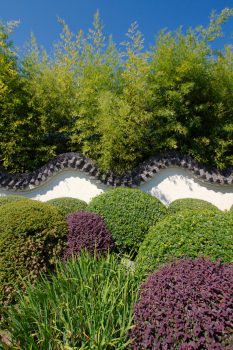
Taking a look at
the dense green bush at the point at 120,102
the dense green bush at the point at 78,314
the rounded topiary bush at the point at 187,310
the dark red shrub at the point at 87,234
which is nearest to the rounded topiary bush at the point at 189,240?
the dense green bush at the point at 78,314

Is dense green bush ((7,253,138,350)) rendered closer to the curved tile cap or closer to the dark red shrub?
the dark red shrub

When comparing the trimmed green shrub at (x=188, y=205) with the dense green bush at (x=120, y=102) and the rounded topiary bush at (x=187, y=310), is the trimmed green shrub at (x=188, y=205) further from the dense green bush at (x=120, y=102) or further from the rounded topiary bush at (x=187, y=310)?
the rounded topiary bush at (x=187, y=310)

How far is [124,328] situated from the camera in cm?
213

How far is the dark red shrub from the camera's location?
383cm

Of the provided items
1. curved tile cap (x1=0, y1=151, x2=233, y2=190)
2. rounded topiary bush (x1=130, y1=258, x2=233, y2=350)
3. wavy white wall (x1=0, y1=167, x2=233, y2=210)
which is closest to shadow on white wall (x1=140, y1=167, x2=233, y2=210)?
wavy white wall (x1=0, y1=167, x2=233, y2=210)

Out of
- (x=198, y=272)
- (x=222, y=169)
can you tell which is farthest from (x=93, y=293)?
(x=222, y=169)

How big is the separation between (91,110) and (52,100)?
1.12 metres

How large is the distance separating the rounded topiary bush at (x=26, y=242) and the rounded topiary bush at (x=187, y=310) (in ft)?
5.32

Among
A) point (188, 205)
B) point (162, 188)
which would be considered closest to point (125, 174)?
point (162, 188)

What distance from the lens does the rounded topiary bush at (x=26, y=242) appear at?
3.34 meters

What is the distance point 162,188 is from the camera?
7.69 meters

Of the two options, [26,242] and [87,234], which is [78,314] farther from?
[87,234]

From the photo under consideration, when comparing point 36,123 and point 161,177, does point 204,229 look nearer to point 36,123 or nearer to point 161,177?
point 161,177

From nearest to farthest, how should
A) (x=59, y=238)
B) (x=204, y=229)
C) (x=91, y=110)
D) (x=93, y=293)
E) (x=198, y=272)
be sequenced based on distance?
(x=198, y=272) < (x=93, y=293) < (x=204, y=229) < (x=59, y=238) < (x=91, y=110)
